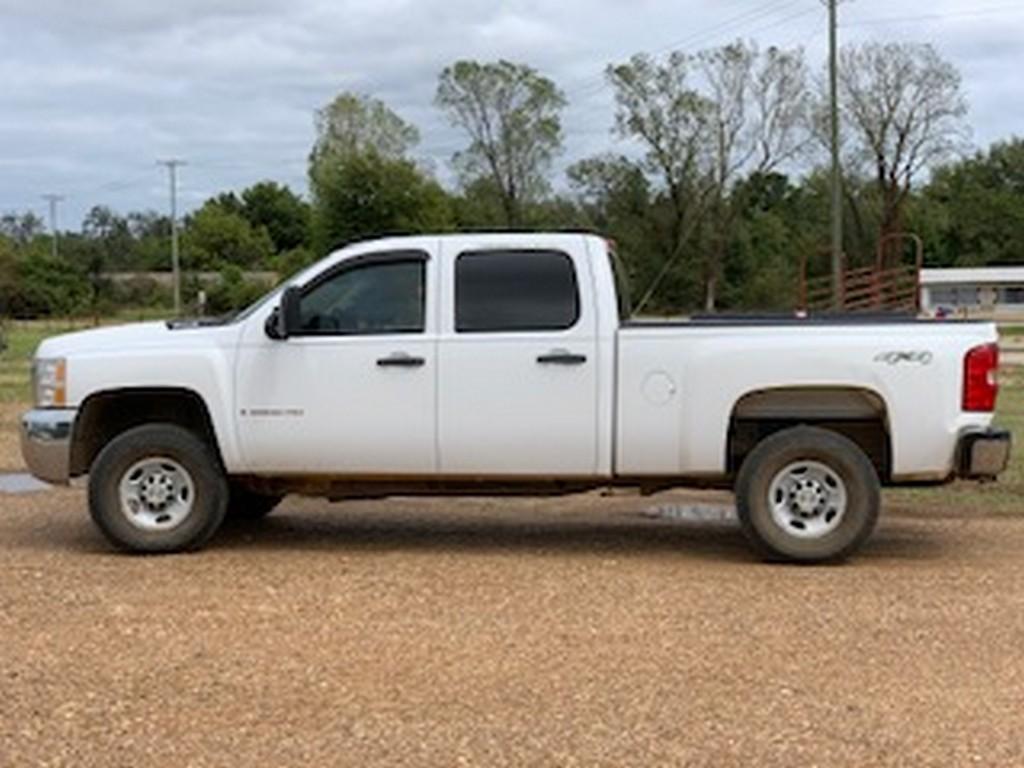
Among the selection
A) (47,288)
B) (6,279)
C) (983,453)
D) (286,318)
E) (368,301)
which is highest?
(6,279)

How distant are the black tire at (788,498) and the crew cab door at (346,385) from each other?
190 cm

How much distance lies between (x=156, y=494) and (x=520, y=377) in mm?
2369

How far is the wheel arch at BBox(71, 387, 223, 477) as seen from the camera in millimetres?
8727

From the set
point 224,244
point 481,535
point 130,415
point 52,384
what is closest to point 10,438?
point 130,415

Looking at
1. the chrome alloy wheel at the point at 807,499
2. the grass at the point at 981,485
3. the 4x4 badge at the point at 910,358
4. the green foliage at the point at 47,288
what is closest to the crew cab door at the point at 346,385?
the chrome alloy wheel at the point at 807,499

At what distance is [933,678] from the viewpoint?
583cm

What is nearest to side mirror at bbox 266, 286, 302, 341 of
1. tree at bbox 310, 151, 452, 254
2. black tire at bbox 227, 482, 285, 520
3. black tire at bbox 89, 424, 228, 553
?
black tire at bbox 89, 424, 228, 553

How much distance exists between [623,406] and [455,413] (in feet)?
3.29

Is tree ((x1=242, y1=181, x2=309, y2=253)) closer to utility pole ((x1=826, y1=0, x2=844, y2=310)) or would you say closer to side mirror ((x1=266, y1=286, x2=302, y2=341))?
utility pole ((x1=826, y1=0, x2=844, y2=310))

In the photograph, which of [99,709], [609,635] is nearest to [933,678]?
[609,635]

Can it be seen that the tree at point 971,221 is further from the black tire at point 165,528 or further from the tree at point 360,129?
the black tire at point 165,528

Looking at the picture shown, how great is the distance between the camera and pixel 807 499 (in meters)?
8.33

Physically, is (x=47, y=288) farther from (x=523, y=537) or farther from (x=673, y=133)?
(x=523, y=537)

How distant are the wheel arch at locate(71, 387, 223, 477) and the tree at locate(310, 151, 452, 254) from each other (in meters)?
55.0
